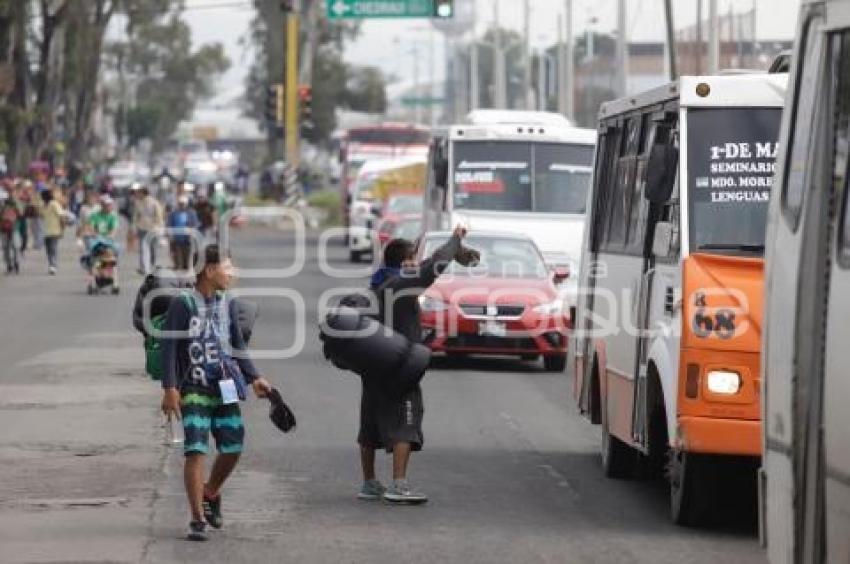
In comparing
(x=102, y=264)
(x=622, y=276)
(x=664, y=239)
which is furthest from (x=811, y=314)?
(x=102, y=264)

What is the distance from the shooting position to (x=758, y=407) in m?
11.4

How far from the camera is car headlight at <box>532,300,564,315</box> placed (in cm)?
2388

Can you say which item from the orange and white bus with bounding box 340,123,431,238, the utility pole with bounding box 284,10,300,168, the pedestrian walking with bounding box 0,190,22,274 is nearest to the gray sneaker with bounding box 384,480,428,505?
the pedestrian walking with bounding box 0,190,22,274

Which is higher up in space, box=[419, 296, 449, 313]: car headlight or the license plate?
box=[419, 296, 449, 313]: car headlight

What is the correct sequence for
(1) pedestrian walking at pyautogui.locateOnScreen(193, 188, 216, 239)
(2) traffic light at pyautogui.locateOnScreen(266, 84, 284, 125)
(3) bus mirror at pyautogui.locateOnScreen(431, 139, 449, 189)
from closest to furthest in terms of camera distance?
(3) bus mirror at pyautogui.locateOnScreen(431, 139, 449, 189) < (1) pedestrian walking at pyautogui.locateOnScreen(193, 188, 216, 239) < (2) traffic light at pyautogui.locateOnScreen(266, 84, 284, 125)

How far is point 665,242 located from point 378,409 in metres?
2.18

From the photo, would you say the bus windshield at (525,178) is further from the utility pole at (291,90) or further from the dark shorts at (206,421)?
the utility pole at (291,90)

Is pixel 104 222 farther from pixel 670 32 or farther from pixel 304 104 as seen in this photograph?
pixel 304 104

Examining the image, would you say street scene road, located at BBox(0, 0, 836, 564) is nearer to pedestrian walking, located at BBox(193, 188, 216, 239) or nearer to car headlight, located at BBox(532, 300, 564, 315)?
car headlight, located at BBox(532, 300, 564, 315)

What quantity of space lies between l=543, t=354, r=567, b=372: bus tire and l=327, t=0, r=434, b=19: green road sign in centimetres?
3294

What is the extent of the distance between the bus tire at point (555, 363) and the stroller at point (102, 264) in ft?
47.4

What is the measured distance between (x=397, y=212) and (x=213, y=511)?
3332 centimetres

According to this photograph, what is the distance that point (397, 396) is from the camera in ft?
44.2

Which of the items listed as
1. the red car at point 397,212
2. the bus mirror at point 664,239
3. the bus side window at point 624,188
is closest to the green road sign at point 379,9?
the red car at point 397,212
